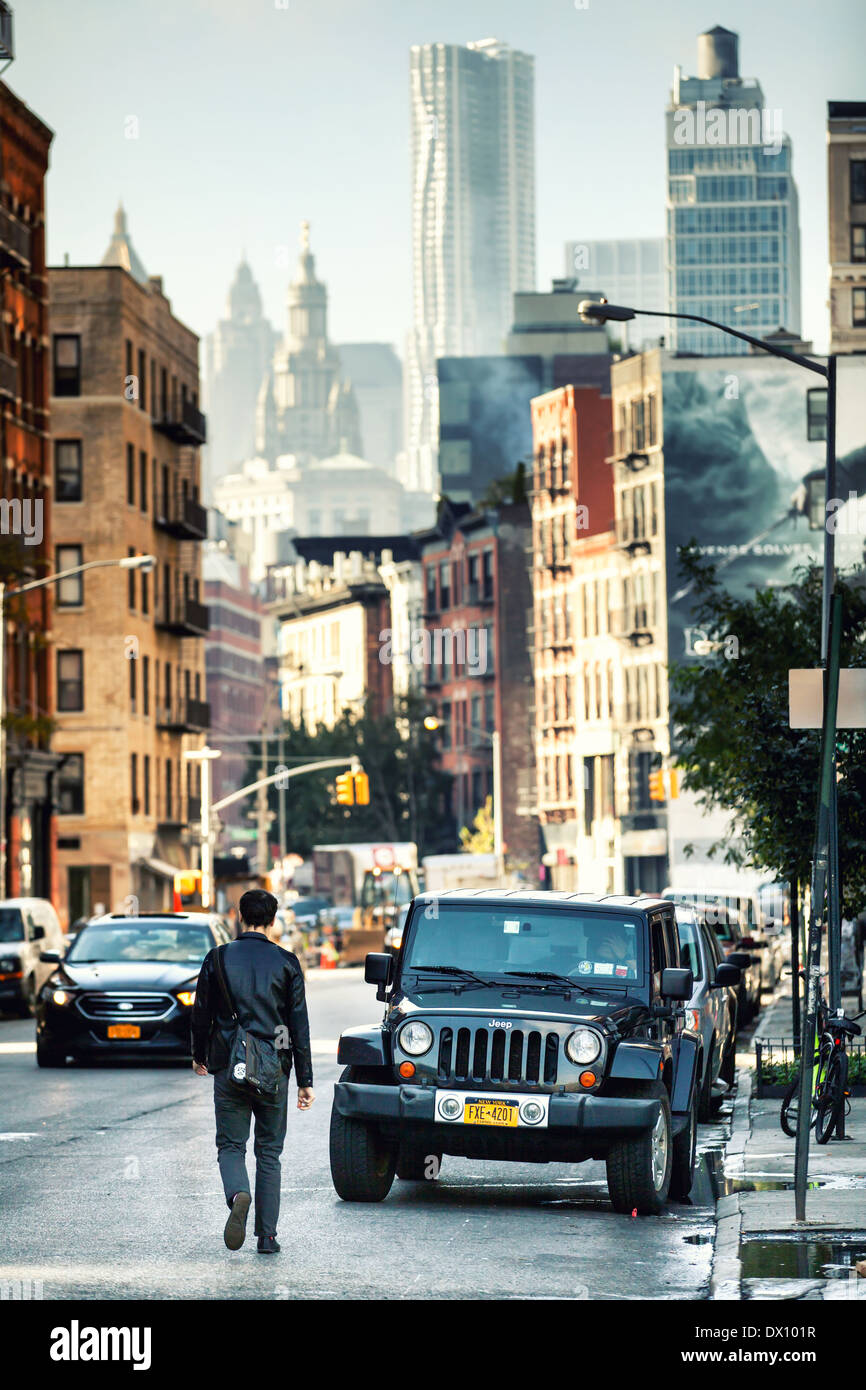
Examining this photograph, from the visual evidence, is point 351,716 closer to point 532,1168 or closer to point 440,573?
point 440,573

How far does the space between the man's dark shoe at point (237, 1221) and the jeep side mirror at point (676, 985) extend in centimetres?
379

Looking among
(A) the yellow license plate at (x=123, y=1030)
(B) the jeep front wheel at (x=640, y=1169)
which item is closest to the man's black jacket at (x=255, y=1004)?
(B) the jeep front wheel at (x=640, y=1169)

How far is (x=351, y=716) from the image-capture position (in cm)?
12988

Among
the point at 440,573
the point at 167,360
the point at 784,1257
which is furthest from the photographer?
the point at 440,573

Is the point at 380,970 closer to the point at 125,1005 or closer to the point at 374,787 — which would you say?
the point at 125,1005

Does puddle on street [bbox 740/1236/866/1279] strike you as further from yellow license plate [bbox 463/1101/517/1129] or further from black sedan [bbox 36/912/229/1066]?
black sedan [bbox 36/912/229/1066]

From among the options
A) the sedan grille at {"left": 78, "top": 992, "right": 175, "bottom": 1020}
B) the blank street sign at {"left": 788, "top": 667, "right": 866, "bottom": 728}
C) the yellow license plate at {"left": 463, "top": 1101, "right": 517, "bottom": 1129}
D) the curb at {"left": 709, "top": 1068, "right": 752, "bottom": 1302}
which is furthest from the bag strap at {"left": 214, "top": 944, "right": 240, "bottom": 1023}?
the sedan grille at {"left": 78, "top": 992, "right": 175, "bottom": 1020}

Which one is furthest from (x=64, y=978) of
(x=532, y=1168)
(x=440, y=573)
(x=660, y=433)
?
(x=440, y=573)

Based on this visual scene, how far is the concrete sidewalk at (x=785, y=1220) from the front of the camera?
11.5 meters

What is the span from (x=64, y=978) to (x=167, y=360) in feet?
221

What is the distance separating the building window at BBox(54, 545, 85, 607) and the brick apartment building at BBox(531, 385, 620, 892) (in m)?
28.8

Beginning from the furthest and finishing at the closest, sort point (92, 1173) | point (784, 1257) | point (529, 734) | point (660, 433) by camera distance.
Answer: point (529, 734) < point (660, 433) < point (92, 1173) < point (784, 1257)

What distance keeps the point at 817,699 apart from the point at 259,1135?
387 cm
